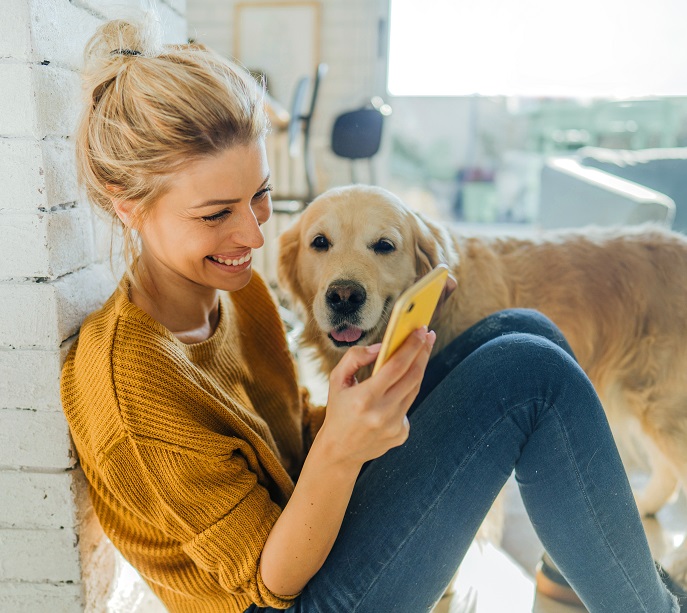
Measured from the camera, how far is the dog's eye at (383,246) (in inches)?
49.9

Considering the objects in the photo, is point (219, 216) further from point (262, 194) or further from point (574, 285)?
point (574, 285)

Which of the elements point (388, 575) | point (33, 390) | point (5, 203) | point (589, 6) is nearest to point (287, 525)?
point (388, 575)

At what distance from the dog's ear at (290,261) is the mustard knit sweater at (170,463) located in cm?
53

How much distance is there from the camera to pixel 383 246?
1271 millimetres

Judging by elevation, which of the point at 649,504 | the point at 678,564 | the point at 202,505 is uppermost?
the point at 202,505

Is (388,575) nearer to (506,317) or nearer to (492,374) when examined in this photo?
(492,374)

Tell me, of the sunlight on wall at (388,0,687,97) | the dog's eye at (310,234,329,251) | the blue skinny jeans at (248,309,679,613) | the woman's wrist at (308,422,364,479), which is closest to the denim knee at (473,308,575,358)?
the blue skinny jeans at (248,309,679,613)

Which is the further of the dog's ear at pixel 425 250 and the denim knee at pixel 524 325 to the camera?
the dog's ear at pixel 425 250

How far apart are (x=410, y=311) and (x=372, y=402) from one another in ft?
0.37

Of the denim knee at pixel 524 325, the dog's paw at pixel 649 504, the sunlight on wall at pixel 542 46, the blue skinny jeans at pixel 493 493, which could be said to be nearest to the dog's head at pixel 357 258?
the denim knee at pixel 524 325

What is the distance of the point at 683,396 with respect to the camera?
1409 millimetres

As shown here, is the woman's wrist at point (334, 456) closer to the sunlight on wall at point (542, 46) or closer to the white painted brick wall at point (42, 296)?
the white painted brick wall at point (42, 296)

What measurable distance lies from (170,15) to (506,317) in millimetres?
935

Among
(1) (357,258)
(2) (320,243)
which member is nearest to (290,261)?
(2) (320,243)
